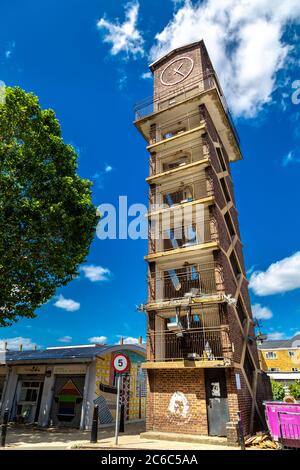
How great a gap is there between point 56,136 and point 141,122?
7.76 metres

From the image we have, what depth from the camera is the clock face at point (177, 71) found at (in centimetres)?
2095

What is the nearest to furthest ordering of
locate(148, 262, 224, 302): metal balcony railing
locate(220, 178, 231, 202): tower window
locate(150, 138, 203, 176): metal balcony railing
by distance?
locate(148, 262, 224, 302): metal balcony railing → locate(150, 138, 203, 176): metal balcony railing → locate(220, 178, 231, 202): tower window

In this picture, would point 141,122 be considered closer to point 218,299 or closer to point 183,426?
point 218,299

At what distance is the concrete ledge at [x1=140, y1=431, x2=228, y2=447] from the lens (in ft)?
33.3

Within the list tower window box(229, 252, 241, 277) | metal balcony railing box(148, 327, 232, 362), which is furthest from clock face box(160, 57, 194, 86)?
metal balcony railing box(148, 327, 232, 362)

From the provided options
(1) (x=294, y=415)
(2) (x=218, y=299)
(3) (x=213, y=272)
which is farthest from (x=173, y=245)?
(1) (x=294, y=415)

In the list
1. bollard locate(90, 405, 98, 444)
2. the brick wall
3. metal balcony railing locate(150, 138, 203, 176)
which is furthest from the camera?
metal balcony railing locate(150, 138, 203, 176)

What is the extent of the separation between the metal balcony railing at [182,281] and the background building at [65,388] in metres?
4.97

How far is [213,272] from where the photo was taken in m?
14.5

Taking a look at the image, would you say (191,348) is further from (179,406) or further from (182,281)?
(182,281)

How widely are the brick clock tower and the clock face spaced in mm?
97

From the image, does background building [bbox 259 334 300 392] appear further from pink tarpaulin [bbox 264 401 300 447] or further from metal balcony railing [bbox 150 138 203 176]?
pink tarpaulin [bbox 264 401 300 447]

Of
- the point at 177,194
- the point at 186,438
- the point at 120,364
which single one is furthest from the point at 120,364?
the point at 177,194

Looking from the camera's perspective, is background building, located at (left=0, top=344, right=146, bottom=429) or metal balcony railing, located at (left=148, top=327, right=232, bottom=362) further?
background building, located at (left=0, top=344, right=146, bottom=429)
